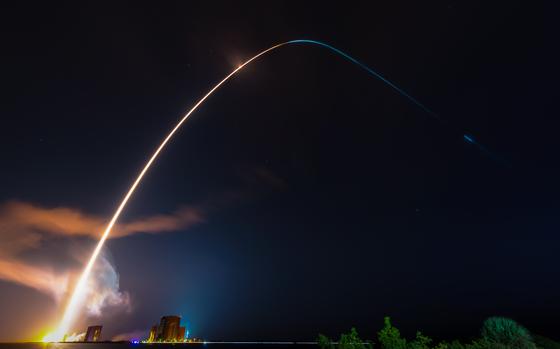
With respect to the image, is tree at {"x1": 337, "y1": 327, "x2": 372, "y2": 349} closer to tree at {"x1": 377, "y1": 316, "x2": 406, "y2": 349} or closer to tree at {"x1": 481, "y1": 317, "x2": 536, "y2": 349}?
tree at {"x1": 377, "y1": 316, "x2": 406, "y2": 349}

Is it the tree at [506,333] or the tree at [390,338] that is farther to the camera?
the tree at [506,333]

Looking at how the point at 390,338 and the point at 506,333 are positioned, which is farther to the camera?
the point at 506,333

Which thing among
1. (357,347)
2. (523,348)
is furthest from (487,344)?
(357,347)

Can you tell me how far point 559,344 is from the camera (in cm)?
3075

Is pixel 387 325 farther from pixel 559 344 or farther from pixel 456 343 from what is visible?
pixel 559 344

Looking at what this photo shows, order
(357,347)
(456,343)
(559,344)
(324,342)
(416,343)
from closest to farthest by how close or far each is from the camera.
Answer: (416,343) < (456,343) < (357,347) < (324,342) < (559,344)

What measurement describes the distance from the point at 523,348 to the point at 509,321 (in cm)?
314

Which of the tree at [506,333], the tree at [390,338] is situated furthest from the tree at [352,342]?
the tree at [506,333]

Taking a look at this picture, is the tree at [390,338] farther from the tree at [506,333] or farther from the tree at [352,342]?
the tree at [506,333]

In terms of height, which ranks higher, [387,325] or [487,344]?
[387,325]

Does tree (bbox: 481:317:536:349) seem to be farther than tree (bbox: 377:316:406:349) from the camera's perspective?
Yes

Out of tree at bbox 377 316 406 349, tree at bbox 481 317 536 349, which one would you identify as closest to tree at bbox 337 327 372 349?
tree at bbox 377 316 406 349

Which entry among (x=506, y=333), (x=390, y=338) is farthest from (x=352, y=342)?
(x=506, y=333)

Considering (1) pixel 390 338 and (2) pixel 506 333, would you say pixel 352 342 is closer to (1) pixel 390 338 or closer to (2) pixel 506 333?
(1) pixel 390 338
